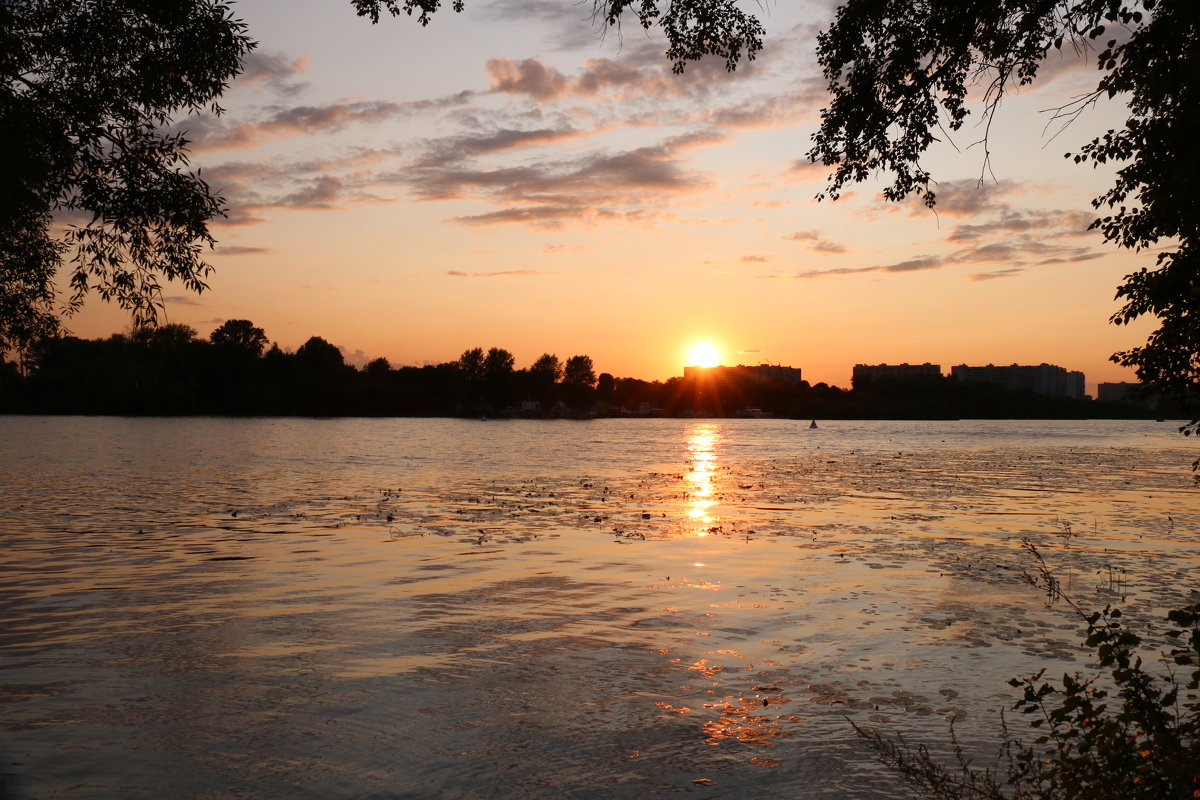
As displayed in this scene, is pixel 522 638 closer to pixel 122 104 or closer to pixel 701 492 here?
pixel 122 104

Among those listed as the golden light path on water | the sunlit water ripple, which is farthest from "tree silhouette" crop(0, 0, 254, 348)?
the golden light path on water

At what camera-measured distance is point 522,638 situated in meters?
14.8

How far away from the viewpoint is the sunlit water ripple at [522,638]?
957 cm

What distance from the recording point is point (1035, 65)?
12.3 metres

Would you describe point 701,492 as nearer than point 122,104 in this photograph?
No

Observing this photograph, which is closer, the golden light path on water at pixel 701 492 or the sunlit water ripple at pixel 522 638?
the sunlit water ripple at pixel 522 638

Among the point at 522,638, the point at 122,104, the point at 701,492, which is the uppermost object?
the point at 122,104

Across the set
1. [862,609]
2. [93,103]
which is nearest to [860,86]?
[862,609]

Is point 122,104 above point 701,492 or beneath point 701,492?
above

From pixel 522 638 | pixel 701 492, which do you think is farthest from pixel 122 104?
pixel 701 492

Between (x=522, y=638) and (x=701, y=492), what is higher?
(x=522, y=638)

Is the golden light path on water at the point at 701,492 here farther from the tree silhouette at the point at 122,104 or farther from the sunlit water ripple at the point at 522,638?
the tree silhouette at the point at 122,104

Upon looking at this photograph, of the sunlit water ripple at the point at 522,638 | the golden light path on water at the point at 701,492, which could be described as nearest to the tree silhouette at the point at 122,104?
the sunlit water ripple at the point at 522,638

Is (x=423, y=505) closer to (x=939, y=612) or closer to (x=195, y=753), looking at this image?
(x=939, y=612)
